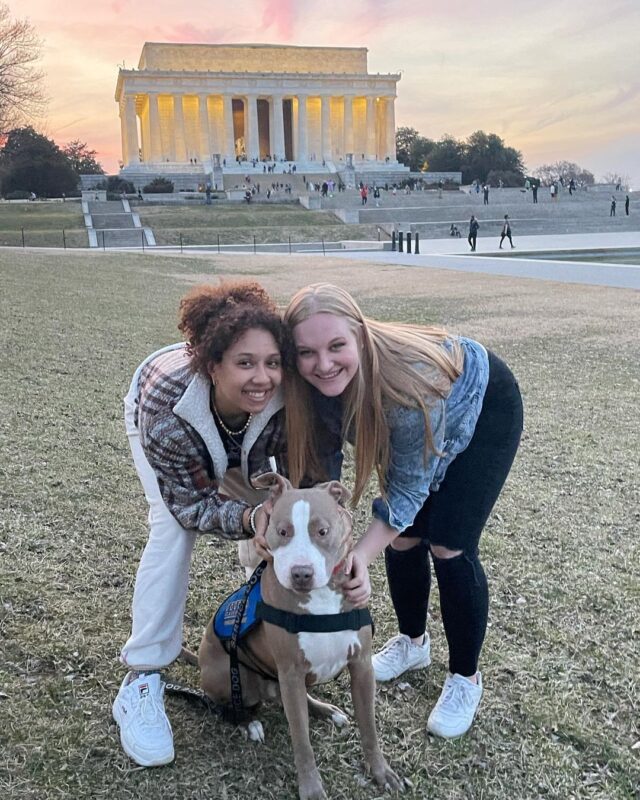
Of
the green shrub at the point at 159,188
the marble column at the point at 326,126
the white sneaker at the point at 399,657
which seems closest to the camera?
the white sneaker at the point at 399,657

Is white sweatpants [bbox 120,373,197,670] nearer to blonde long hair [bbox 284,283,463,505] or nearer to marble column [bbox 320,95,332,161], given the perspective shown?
blonde long hair [bbox 284,283,463,505]

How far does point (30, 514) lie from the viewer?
4750 millimetres

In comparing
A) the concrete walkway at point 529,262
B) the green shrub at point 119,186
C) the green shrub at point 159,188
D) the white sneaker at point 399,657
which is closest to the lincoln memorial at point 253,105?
the green shrub at point 119,186

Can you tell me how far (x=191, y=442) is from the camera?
275 cm

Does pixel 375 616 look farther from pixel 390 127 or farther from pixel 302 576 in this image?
pixel 390 127

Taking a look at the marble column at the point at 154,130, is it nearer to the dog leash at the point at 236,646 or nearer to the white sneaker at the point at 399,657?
the white sneaker at the point at 399,657

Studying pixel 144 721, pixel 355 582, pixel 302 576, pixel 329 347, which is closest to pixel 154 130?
pixel 329 347

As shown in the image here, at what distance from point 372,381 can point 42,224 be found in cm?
4112

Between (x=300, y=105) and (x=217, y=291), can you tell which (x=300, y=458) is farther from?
(x=300, y=105)

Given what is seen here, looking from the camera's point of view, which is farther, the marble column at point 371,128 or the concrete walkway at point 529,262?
the marble column at point 371,128

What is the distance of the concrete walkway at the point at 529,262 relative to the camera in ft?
62.7

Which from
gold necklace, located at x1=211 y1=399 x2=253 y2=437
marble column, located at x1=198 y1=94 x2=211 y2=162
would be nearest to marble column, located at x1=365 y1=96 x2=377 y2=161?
marble column, located at x1=198 y1=94 x2=211 y2=162

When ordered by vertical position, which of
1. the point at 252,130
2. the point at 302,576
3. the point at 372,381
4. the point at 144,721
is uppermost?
the point at 252,130

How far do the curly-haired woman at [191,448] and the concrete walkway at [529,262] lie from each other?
15781mm
